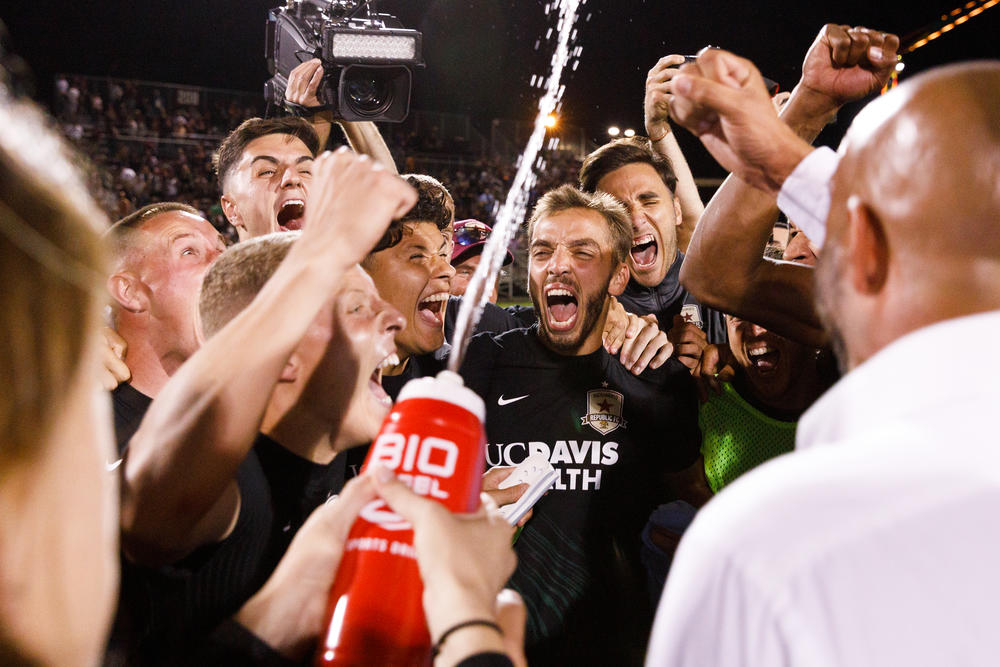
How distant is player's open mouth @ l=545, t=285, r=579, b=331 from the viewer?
3054 mm

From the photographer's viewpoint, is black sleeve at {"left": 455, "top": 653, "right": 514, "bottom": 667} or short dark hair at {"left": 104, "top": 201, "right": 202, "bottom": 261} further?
short dark hair at {"left": 104, "top": 201, "right": 202, "bottom": 261}

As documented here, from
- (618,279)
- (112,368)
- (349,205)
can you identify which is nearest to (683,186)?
(618,279)

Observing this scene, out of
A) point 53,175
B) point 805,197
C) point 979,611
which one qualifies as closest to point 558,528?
point 805,197

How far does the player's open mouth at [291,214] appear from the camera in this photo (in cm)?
374

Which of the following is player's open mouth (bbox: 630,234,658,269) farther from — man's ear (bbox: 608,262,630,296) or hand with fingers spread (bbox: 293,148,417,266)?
hand with fingers spread (bbox: 293,148,417,266)

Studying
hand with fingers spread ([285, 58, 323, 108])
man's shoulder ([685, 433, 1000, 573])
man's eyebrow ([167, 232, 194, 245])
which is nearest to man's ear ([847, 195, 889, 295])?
man's shoulder ([685, 433, 1000, 573])

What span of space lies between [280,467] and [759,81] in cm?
142

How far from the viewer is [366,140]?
4.30 meters

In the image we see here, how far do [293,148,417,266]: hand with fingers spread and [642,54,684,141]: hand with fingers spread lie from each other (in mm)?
1564

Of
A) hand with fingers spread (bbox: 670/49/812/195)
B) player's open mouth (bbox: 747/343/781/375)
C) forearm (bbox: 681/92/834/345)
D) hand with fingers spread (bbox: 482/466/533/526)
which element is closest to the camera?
hand with fingers spread (bbox: 670/49/812/195)

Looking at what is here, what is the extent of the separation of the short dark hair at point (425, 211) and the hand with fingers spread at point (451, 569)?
262cm

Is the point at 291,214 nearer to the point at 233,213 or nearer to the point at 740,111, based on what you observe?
the point at 233,213

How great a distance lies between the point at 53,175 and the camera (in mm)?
774

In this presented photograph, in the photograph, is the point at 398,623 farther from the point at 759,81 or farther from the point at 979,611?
the point at 759,81
